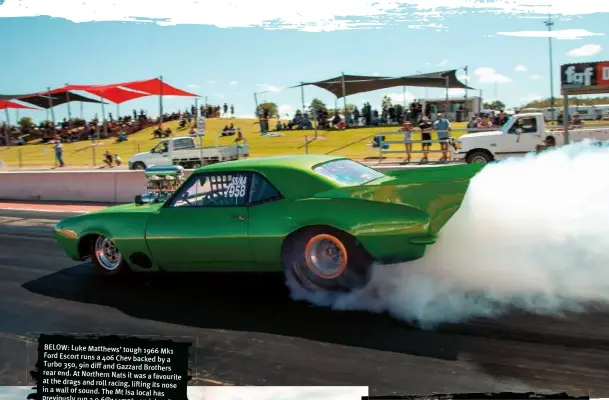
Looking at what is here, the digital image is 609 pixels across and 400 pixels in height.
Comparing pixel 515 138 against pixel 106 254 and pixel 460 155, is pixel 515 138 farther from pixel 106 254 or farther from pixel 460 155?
pixel 106 254

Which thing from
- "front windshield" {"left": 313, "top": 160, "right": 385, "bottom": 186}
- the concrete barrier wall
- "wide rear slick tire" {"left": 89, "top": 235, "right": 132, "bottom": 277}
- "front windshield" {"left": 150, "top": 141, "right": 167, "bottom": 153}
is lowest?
"wide rear slick tire" {"left": 89, "top": 235, "right": 132, "bottom": 277}

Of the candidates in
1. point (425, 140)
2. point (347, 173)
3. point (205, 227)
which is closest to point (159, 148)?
point (425, 140)

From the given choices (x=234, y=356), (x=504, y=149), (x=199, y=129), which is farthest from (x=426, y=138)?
(x=234, y=356)

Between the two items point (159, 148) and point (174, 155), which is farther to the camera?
point (159, 148)

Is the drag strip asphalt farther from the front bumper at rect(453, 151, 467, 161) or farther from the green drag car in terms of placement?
the front bumper at rect(453, 151, 467, 161)

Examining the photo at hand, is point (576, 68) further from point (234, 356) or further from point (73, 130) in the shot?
point (73, 130)

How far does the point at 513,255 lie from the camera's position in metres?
4.88

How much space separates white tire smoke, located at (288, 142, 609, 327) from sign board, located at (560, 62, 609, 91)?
36.0ft

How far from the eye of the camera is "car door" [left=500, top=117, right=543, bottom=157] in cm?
1647

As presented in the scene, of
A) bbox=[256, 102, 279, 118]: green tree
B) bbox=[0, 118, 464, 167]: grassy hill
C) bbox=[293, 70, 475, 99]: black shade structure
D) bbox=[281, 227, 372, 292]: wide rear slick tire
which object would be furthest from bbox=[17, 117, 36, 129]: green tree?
bbox=[281, 227, 372, 292]: wide rear slick tire

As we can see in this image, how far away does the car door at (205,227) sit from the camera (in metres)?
5.41

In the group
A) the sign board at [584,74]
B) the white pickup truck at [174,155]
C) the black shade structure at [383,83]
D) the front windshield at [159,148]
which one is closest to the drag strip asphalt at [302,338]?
the sign board at [584,74]

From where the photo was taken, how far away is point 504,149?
16547mm

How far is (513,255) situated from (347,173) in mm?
1684
